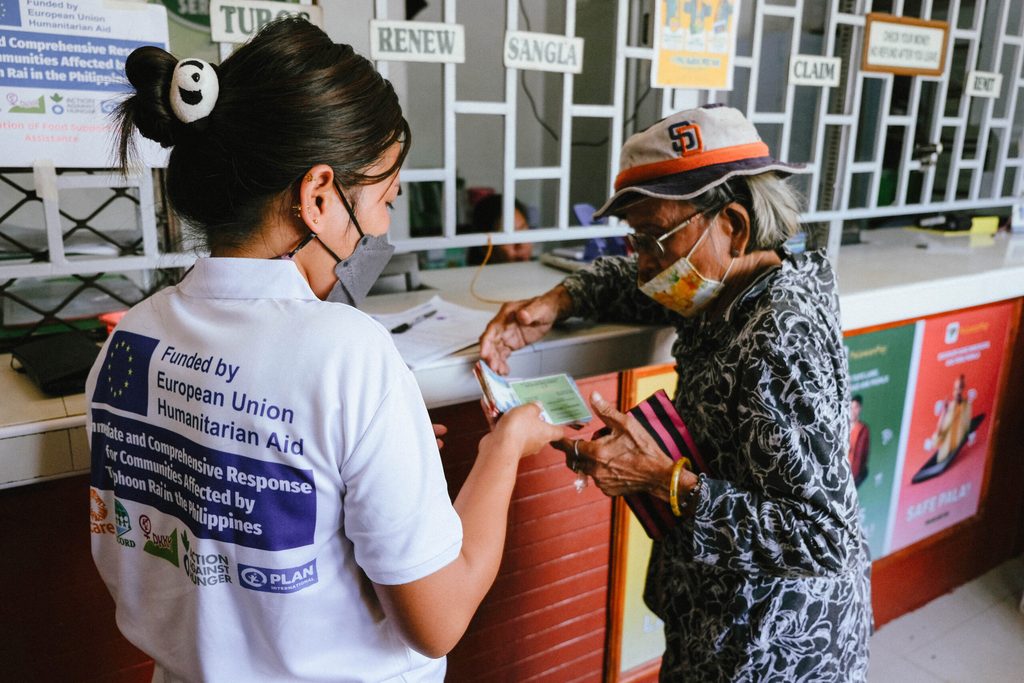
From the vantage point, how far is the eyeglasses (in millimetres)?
1348

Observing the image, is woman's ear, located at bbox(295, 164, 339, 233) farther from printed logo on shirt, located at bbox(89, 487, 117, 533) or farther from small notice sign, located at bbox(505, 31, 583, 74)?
small notice sign, located at bbox(505, 31, 583, 74)

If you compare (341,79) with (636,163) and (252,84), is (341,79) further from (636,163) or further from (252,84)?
(636,163)

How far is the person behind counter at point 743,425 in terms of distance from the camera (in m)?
1.22

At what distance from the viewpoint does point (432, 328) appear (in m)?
1.62

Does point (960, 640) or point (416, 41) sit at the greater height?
point (416, 41)

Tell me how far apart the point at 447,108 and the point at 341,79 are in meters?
0.92

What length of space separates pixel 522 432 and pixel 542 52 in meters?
1.09

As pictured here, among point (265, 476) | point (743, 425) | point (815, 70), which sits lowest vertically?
point (743, 425)

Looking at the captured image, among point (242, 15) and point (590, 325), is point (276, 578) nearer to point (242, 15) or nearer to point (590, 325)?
point (590, 325)

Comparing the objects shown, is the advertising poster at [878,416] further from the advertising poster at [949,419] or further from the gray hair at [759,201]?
the gray hair at [759,201]

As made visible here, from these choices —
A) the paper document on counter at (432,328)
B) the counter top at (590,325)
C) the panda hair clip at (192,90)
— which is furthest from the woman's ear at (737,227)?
the panda hair clip at (192,90)

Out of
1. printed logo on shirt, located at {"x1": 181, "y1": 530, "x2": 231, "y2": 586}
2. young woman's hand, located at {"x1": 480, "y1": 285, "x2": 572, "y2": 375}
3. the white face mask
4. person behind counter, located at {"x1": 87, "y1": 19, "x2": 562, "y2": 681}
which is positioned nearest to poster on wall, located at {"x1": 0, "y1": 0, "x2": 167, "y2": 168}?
person behind counter, located at {"x1": 87, "y1": 19, "x2": 562, "y2": 681}

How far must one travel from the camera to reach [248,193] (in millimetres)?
884

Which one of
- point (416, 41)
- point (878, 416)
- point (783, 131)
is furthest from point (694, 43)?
point (878, 416)
